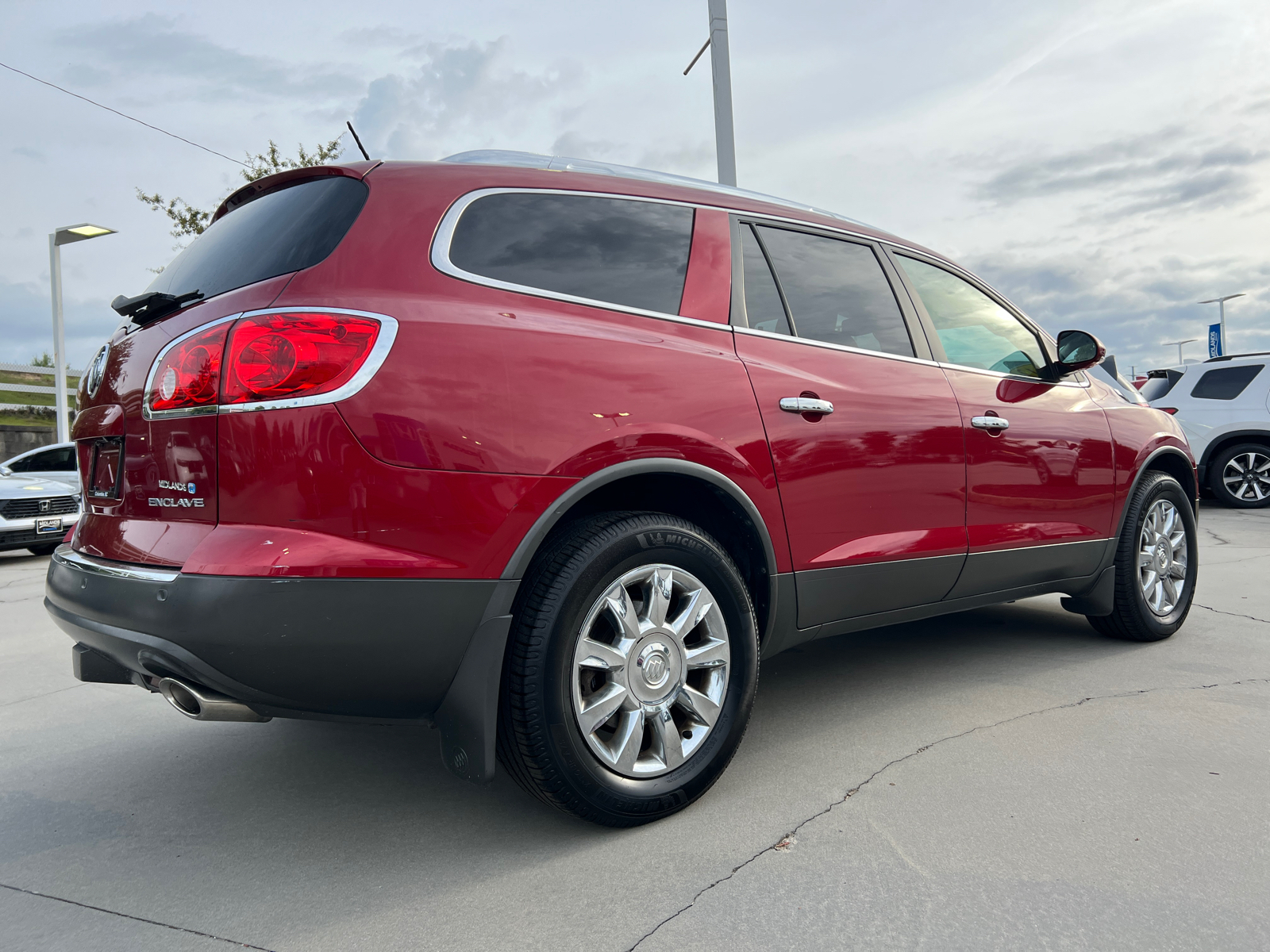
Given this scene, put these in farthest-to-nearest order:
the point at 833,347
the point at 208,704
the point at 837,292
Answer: the point at 837,292 < the point at 833,347 < the point at 208,704

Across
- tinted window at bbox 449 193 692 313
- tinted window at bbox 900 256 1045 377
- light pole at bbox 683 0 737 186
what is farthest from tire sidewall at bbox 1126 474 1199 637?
light pole at bbox 683 0 737 186

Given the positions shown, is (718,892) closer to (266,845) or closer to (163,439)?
(266,845)

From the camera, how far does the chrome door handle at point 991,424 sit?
3.45 meters

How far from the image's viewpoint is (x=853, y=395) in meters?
3.02

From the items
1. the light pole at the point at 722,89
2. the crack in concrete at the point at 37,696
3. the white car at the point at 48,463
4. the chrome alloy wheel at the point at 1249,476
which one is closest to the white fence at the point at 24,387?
the white car at the point at 48,463

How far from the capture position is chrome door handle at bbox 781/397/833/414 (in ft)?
9.21

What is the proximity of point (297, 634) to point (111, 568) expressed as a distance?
578 millimetres

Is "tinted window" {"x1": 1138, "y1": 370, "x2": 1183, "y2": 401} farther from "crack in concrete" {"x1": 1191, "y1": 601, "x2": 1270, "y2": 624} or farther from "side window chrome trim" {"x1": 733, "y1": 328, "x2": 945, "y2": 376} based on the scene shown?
"side window chrome trim" {"x1": 733, "y1": 328, "x2": 945, "y2": 376}

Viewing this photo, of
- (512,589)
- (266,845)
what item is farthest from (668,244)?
(266,845)

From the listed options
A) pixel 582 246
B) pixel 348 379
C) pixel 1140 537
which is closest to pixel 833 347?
pixel 582 246

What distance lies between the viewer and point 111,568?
7.34 ft

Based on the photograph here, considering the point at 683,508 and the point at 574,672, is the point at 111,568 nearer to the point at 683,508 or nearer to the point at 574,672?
the point at 574,672

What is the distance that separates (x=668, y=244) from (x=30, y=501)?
31.7ft

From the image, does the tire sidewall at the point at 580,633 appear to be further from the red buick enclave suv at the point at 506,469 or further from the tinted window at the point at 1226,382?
the tinted window at the point at 1226,382
